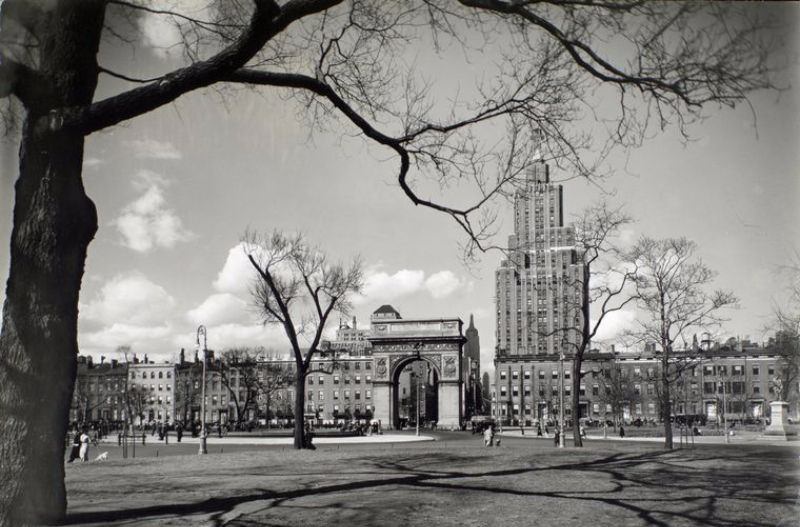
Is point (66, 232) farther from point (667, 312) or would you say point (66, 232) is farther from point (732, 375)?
point (732, 375)

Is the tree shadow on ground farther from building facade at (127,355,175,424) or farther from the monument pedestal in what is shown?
building facade at (127,355,175,424)

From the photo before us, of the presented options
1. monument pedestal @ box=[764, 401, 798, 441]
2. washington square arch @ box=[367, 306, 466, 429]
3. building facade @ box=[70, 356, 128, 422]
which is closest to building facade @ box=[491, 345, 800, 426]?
washington square arch @ box=[367, 306, 466, 429]

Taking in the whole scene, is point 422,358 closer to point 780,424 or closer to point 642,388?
point 780,424

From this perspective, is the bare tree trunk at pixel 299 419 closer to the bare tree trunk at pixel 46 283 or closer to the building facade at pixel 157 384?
the bare tree trunk at pixel 46 283

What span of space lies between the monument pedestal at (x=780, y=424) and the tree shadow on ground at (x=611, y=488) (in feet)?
105

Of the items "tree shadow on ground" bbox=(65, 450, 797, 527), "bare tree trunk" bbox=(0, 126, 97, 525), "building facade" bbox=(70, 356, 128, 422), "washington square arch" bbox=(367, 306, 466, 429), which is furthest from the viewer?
"building facade" bbox=(70, 356, 128, 422)

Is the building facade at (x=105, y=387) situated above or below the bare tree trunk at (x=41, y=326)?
below

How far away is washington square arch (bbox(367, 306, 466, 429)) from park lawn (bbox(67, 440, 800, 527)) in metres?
62.5

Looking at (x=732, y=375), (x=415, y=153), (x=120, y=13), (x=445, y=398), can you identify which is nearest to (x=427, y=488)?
(x=415, y=153)

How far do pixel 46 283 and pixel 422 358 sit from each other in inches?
3028

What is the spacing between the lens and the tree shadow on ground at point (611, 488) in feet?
34.8

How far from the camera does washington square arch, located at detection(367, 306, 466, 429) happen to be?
269ft

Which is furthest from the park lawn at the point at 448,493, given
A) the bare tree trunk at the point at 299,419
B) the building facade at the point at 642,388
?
the building facade at the point at 642,388

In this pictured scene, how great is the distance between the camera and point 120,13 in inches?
474
